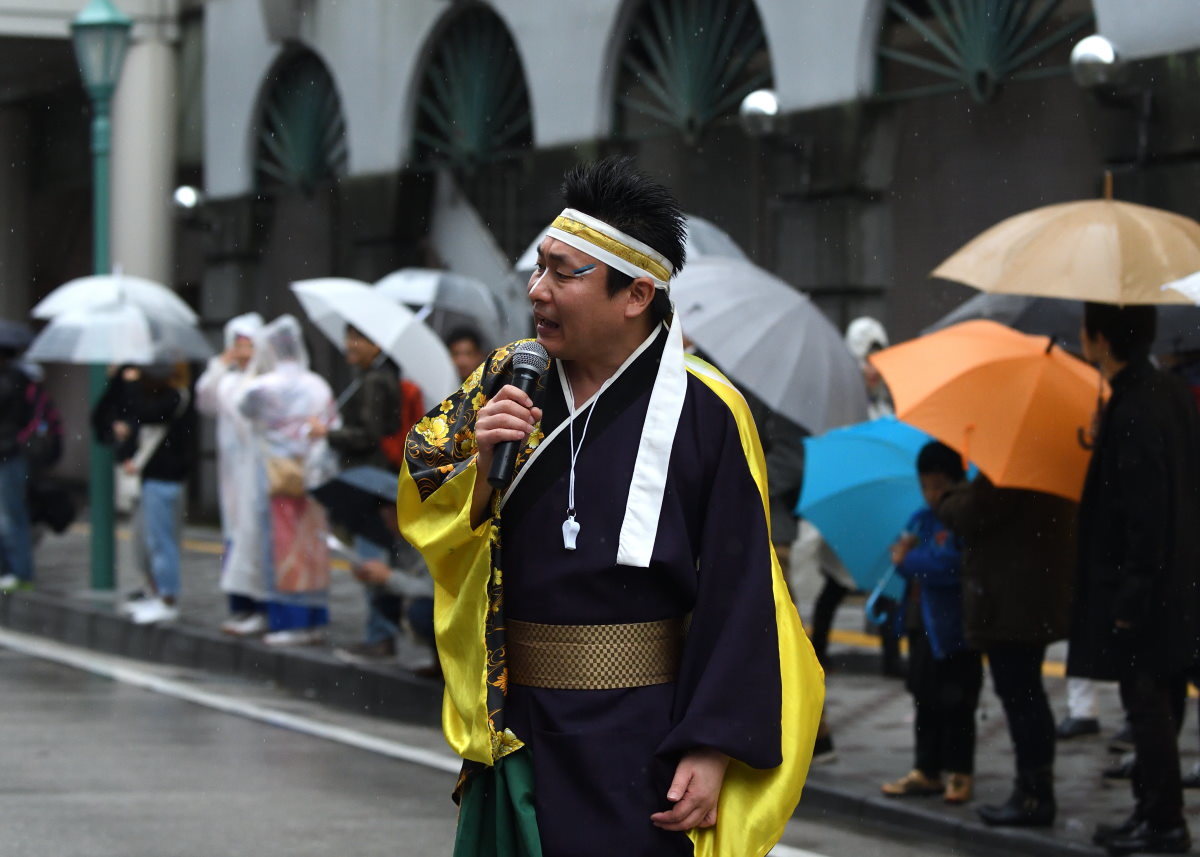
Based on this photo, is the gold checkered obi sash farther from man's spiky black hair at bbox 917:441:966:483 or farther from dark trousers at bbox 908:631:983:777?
dark trousers at bbox 908:631:983:777

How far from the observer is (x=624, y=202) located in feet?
10.7

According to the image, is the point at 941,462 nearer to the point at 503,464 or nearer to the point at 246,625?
the point at 503,464

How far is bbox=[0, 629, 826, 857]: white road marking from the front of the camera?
313 inches

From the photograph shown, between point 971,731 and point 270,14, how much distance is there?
1347cm

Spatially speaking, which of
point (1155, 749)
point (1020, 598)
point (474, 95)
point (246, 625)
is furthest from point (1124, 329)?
point (474, 95)

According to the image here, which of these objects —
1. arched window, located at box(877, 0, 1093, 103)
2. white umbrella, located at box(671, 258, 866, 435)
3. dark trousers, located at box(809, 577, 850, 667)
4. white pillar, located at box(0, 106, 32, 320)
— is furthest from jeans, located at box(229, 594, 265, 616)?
white pillar, located at box(0, 106, 32, 320)

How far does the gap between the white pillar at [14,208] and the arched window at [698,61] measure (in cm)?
1351

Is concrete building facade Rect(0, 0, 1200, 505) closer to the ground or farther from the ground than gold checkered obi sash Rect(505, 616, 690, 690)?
farther from the ground

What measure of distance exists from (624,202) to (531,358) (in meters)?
0.31

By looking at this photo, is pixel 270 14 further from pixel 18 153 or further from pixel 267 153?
pixel 18 153

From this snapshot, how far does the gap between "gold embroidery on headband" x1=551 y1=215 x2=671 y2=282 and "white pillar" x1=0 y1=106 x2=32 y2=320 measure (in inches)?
927

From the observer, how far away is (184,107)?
20.7 metres

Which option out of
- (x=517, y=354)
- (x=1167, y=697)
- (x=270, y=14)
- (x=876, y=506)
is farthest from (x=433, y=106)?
(x=517, y=354)

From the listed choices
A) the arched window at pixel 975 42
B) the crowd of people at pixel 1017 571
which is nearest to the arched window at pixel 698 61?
the arched window at pixel 975 42
